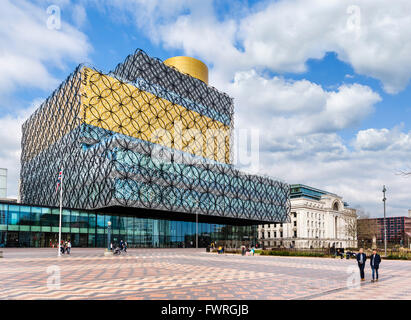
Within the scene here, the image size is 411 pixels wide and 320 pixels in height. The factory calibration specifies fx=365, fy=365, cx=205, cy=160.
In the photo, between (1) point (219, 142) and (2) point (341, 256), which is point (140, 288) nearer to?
(2) point (341, 256)

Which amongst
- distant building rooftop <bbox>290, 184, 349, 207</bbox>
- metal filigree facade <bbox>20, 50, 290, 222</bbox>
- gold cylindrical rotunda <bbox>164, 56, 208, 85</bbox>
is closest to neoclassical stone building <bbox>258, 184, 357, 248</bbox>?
distant building rooftop <bbox>290, 184, 349, 207</bbox>

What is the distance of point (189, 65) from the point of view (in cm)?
10812

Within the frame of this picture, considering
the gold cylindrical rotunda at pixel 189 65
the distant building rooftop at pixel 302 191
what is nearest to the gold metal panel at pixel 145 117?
the gold cylindrical rotunda at pixel 189 65

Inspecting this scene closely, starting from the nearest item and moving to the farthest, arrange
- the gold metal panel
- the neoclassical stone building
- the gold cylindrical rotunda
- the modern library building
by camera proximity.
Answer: the modern library building, the gold metal panel, the gold cylindrical rotunda, the neoclassical stone building

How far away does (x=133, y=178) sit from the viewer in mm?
71188

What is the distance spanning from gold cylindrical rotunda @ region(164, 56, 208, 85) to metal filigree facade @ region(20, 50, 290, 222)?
547 centimetres

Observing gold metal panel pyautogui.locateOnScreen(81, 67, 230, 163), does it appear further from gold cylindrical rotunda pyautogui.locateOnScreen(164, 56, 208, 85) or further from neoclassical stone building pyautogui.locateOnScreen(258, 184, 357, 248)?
neoclassical stone building pyautogui.locateOnScreen(258, 184, 357, 248)

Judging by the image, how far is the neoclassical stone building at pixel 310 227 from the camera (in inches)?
5226

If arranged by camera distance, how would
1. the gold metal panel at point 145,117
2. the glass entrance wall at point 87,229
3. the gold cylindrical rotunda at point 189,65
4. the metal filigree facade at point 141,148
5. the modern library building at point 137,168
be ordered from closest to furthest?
the glass entrance wall at point 87,229 → the modern library building at point 137,168 → the metal filigree facade at point 141,148 → the gold metal panel at point 145,117 → the gold cylindrical rotunda at point 189,65

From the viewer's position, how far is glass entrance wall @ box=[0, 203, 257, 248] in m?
64.7

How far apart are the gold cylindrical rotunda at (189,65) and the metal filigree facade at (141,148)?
18.0 ft

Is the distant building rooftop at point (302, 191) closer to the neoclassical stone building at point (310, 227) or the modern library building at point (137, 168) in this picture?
the neoclassical stone building at point (310, 227)

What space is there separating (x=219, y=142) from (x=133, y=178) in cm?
3929
